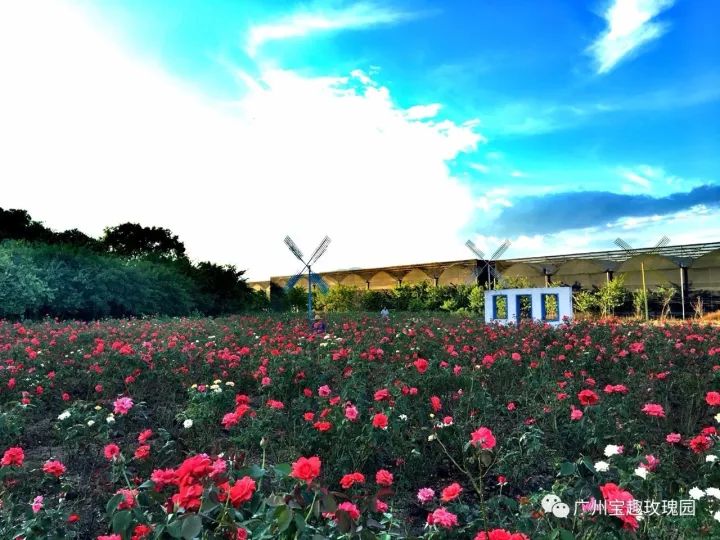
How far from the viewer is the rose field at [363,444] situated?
2182 mm

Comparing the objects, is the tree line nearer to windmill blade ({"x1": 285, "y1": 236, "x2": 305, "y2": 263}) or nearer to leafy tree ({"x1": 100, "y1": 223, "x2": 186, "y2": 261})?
windmill blade ({"x1": 285, "y1": 236, "x2": 305, "y2": 263})

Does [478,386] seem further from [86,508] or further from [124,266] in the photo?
[124,266]

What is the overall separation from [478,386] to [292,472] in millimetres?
4335

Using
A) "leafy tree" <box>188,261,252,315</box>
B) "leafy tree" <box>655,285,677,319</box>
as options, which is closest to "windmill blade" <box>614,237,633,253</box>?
"leafy tree" <box>655,285,677,319</box>

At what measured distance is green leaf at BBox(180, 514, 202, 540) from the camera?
1.71 m

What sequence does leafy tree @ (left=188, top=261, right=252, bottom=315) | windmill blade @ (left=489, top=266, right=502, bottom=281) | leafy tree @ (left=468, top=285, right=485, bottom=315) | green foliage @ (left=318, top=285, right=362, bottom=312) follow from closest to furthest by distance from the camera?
1. leafy tree @ (left=188, top=261, right=252, bottom=315)
2. leafy tree @ (left=468, top=285, right=485, bottom=315)
3. windmill blade @ (left=489, top=266, right=502, bottom=281)
4. green foliage @ (left=318, top=285, right=362, bottom=312)

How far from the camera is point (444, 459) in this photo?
14.7 ft

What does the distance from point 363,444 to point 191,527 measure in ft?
8.11

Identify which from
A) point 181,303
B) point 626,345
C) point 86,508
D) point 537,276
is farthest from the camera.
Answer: point 537,276

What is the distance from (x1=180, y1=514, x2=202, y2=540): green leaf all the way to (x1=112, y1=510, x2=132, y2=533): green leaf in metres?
0.29

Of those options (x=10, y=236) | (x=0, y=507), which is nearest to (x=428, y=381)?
(x=0, y=507)

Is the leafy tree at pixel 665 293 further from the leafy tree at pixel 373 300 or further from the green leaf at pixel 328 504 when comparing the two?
the green leaf at pixel 328 504

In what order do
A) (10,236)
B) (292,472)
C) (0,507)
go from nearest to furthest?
1. (292,472)
2. (0,507)
3. (10,236)

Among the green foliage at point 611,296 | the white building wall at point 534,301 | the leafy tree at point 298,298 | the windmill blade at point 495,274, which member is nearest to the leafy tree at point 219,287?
the leafy tree at point 298,298
